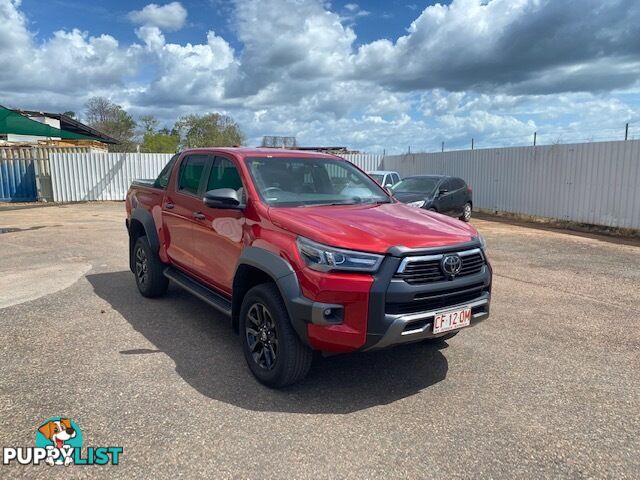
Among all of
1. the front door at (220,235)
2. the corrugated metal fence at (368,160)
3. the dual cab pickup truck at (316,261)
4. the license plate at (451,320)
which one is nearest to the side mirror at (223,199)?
the dual cab pickup truck at (316,261)

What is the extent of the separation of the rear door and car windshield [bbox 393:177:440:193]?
8.86m

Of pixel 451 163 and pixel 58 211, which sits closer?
pixel 58 211

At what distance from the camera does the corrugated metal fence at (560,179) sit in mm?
12438

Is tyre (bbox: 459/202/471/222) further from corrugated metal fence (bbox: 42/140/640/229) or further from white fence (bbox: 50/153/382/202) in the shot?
white fence (bbox: 50/153/382/202)

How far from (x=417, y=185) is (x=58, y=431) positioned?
38.9ft

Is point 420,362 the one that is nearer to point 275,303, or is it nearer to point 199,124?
point 275,303

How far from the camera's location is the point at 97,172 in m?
22.3

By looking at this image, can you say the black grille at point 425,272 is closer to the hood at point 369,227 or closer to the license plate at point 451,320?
the hood at point 369,227

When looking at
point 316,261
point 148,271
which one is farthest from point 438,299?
point 148,271

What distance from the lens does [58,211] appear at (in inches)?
709

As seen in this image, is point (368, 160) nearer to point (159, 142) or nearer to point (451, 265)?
point (451, 265)

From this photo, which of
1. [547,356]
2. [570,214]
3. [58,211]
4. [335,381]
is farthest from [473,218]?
[58,211]

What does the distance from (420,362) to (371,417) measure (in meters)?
1.06

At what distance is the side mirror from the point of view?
388 cm
